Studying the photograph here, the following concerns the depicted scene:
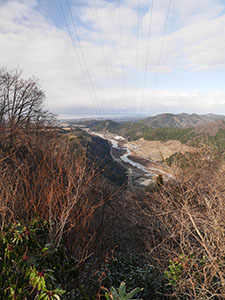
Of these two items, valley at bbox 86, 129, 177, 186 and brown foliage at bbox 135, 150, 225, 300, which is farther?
valley at bbox 86, 129, 177, 186

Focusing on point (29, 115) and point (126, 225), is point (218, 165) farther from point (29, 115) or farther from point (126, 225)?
point (29, 115)

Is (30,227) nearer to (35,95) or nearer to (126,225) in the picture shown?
(126,225)

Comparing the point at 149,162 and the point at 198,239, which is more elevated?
the point at 198,239

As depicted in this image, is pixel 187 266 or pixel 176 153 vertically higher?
pixel 176 153

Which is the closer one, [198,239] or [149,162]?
[198,239]

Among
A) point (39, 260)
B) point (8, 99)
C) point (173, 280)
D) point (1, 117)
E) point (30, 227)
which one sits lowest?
point (173, 280)

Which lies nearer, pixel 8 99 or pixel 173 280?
pixel 173 280

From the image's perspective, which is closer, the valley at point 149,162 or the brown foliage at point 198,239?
the brown foliage at point 198,239

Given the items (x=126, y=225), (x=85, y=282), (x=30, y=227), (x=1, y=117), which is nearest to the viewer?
(x=30, y=227)

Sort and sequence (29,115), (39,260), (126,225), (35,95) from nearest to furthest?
1. (39,260)
2. (126,225)
3. (29,115)
4. (35,95)

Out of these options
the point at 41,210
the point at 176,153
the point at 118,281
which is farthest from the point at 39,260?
the point at 176,153
